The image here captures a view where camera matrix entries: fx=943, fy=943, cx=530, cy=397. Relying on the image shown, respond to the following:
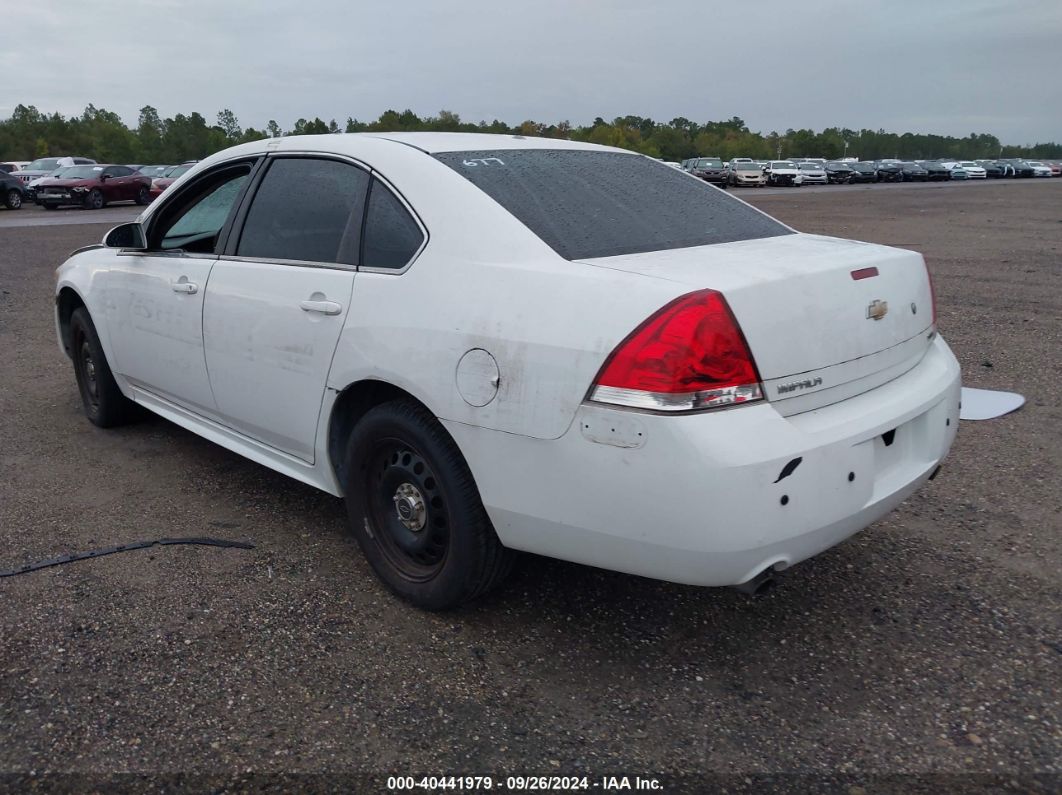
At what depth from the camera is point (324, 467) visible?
140 inches

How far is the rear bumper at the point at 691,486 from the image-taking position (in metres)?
2.46

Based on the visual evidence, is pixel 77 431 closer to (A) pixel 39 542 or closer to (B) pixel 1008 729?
(A) pixel 39 542

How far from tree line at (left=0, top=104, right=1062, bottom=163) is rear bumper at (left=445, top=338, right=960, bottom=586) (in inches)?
2352

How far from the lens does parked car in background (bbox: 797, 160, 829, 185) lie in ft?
173

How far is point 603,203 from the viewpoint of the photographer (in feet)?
10.9

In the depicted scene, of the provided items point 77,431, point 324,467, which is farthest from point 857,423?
point 77,431

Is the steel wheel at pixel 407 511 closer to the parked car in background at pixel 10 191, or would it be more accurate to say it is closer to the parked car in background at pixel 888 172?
the parked car in background at pixel 10 191

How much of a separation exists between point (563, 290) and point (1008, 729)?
1723 mm

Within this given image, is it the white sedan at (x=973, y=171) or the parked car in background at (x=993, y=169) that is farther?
the parked car in background at (x=993, y=169)

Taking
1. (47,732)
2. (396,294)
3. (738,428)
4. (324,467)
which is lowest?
(47,732)

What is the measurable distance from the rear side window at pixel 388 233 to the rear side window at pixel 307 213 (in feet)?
0.21

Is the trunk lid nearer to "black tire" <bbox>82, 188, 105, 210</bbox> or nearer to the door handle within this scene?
the door handle

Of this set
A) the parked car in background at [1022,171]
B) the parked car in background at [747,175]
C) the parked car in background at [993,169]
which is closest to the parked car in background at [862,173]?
the parked car in background at [747,175]

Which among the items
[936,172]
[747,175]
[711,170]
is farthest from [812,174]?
[936,172]
